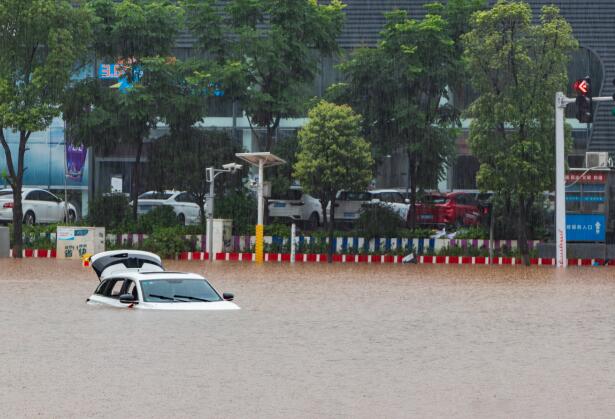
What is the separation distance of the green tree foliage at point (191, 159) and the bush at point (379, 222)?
5777mm

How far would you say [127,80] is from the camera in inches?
1869

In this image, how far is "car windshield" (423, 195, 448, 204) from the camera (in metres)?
48.6

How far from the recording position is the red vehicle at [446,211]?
4838 cm

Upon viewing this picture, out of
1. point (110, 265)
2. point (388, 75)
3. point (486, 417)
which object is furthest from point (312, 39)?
point (486, 417)

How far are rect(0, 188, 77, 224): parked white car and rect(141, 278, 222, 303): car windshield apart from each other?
28515 mm

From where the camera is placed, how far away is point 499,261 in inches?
1654

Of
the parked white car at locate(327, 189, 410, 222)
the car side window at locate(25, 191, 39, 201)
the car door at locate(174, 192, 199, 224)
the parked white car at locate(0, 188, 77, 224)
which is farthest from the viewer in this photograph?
the car door at locate(174, 192, 199, 224)

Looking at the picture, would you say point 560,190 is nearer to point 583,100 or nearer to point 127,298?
point 583,100

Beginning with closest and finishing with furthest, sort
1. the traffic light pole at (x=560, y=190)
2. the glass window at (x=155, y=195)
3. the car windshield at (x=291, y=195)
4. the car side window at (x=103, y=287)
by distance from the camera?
the car side window at (x=103, y=287), the traffic light pole at (x=560, y=190), the car windshield at (x=291, y=195), the glass window at (x=155, y=195)

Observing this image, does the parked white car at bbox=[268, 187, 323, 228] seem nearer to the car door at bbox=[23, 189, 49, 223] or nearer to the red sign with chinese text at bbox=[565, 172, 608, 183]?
the car door at bbox=[23, 189, 49, 223]

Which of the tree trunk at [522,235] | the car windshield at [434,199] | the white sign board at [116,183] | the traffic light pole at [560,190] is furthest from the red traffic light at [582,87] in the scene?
the white sign board at [116,183]

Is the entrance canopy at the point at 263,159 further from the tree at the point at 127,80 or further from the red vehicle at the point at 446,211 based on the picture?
the red vehicle at the point at 446,211

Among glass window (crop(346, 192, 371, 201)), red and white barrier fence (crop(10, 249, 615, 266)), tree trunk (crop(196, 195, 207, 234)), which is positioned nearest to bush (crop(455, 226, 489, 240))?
red and white barrier fence (crop(10, 249, 615, 266))

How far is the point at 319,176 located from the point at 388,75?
5529 millimetres
